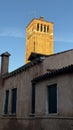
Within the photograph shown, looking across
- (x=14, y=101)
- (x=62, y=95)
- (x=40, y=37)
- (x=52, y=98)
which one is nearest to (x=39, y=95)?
(x=52, y=98)

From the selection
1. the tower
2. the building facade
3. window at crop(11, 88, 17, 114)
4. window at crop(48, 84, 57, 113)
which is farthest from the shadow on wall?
the tower

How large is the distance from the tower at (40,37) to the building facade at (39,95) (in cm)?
5405

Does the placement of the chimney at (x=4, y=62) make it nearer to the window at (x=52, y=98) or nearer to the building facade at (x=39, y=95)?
the building facade at (x=39, y=95)

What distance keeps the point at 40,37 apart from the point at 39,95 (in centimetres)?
6518

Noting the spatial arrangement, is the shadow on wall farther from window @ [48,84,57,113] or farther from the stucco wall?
window @ [48,84,57,113]

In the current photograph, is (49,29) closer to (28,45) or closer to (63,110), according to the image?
(28,45)

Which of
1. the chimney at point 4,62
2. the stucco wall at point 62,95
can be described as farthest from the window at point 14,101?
the stucco wall at point 62,95

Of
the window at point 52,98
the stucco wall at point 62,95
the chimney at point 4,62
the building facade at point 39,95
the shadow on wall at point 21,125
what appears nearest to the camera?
the stucco wall at point 62,95

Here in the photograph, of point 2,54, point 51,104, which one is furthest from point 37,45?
point 51,104

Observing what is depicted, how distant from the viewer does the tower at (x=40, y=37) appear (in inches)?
3046

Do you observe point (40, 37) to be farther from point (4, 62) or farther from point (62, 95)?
point (62, 95)

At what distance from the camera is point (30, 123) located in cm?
1673

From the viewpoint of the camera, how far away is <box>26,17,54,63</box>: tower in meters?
77.4

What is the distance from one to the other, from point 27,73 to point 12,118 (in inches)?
155
